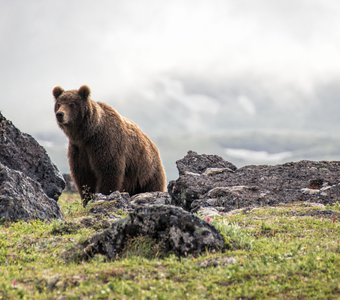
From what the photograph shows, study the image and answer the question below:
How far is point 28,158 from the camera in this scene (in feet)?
68.5

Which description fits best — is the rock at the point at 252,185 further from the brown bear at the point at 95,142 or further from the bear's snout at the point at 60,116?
the bear's snout at the point at 60,116

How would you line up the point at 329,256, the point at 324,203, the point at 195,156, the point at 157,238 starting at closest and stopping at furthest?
the point at 329,256
the point at 157,238
the point at 324,203
the point at 195,156

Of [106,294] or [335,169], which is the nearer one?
[106,294]

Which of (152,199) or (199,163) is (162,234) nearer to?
(152,199)

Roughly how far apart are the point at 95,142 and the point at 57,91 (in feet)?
7.41

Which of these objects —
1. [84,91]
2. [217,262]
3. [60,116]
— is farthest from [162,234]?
[84,91]

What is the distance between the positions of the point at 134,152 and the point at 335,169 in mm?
7663

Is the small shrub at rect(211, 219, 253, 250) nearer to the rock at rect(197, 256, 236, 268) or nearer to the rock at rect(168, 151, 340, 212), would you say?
the rock at rect(197, 256, 236, 268)

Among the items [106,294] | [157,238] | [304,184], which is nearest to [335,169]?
[304,184]

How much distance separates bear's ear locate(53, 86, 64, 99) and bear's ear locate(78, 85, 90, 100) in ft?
2.31

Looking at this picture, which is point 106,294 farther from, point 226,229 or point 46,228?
point 46,228

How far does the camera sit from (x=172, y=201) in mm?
23109

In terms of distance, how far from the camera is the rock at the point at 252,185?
21906 mm

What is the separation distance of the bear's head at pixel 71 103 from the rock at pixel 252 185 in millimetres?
4095
